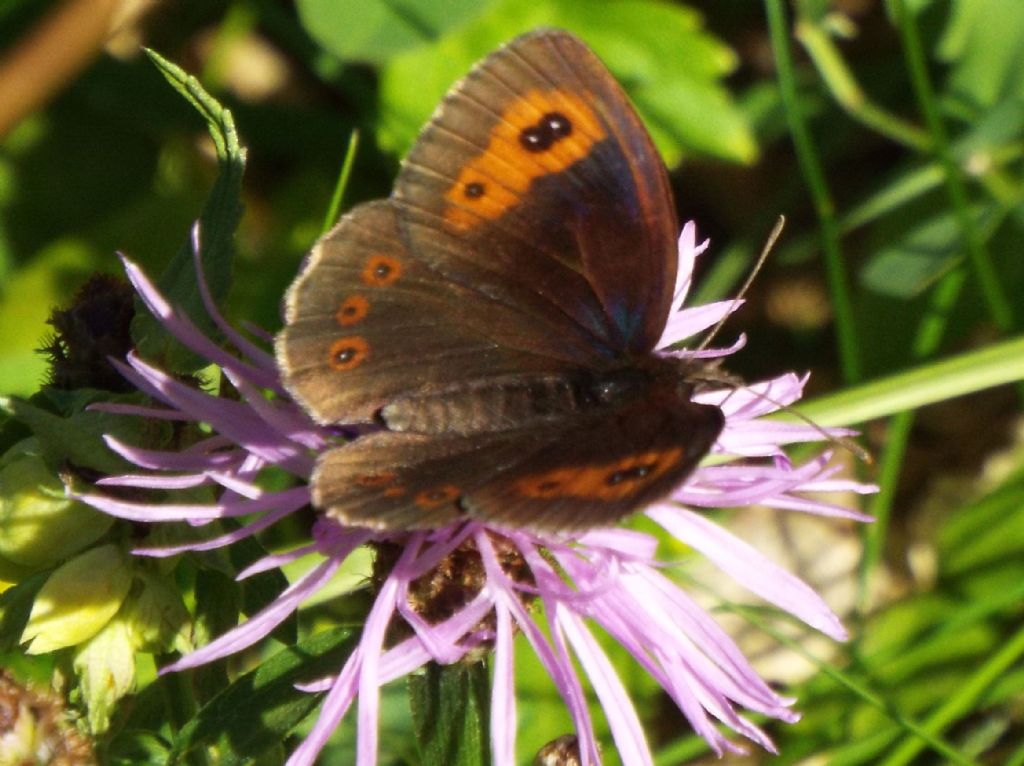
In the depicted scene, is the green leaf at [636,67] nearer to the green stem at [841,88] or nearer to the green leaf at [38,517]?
the green stem at [841,88]

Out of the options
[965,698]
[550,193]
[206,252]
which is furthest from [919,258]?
[206,252]

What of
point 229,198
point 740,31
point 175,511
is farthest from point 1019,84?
point 175,511

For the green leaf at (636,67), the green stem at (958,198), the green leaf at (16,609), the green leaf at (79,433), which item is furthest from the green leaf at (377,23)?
the green leaf at (16,609)

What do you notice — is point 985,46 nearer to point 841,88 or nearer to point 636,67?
point 841,88

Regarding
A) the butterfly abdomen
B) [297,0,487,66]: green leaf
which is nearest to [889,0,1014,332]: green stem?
[297,0,487,66]: green leaf

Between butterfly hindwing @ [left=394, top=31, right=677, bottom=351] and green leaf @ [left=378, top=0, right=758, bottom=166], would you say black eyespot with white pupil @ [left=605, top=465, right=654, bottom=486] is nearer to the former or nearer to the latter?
butterfly hindwing @ [left=394, top=31, right=677, bottom=351]

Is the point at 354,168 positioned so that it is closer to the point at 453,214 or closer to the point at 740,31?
the point at 740,31
